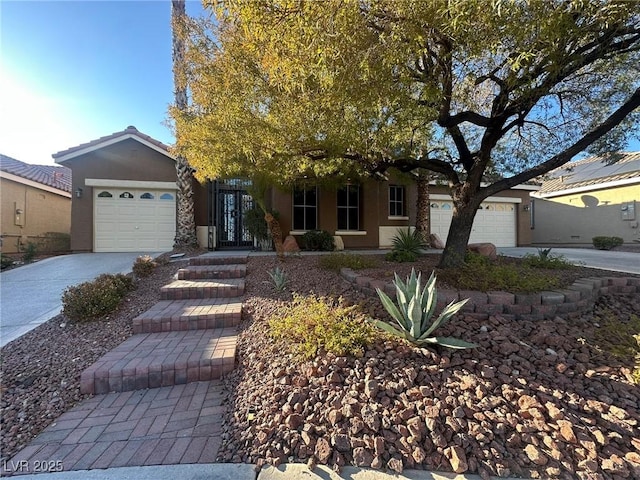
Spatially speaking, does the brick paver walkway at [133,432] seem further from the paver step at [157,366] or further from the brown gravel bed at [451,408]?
the brown gravel bed at [451,408]

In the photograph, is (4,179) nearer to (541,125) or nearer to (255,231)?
(255,231)

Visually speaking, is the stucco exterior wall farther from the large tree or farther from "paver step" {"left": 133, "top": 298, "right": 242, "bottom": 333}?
"paver step" {"left": 133, "top": 298, "right": 242, "bottom": 333}

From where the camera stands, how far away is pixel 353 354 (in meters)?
2.82

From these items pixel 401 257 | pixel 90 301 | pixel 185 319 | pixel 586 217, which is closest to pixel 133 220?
pixel 90 301

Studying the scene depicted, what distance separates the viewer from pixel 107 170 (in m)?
10.7

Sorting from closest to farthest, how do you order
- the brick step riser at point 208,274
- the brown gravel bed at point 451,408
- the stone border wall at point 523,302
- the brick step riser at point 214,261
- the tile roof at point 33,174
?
the brown gravel bed at point 451,408 < the stone border wall at point 523,302 < the brick step riser at point 208,274 < the brick step riser at point 214,261 < the tile roof at point 33,174

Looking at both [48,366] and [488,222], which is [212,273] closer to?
[48,366]

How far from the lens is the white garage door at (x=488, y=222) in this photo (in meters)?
13.4

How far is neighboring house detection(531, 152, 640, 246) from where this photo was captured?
44.0ft

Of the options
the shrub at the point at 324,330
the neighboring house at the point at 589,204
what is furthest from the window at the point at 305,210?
the neighboring house at the point at 589,204

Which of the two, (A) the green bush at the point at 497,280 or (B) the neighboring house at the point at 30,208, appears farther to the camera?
(B) the neighboring house at the point at 30,208

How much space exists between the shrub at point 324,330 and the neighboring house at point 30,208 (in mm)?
13146

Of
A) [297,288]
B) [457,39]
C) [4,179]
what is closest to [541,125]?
[457,39]

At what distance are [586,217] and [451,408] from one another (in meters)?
18.3
